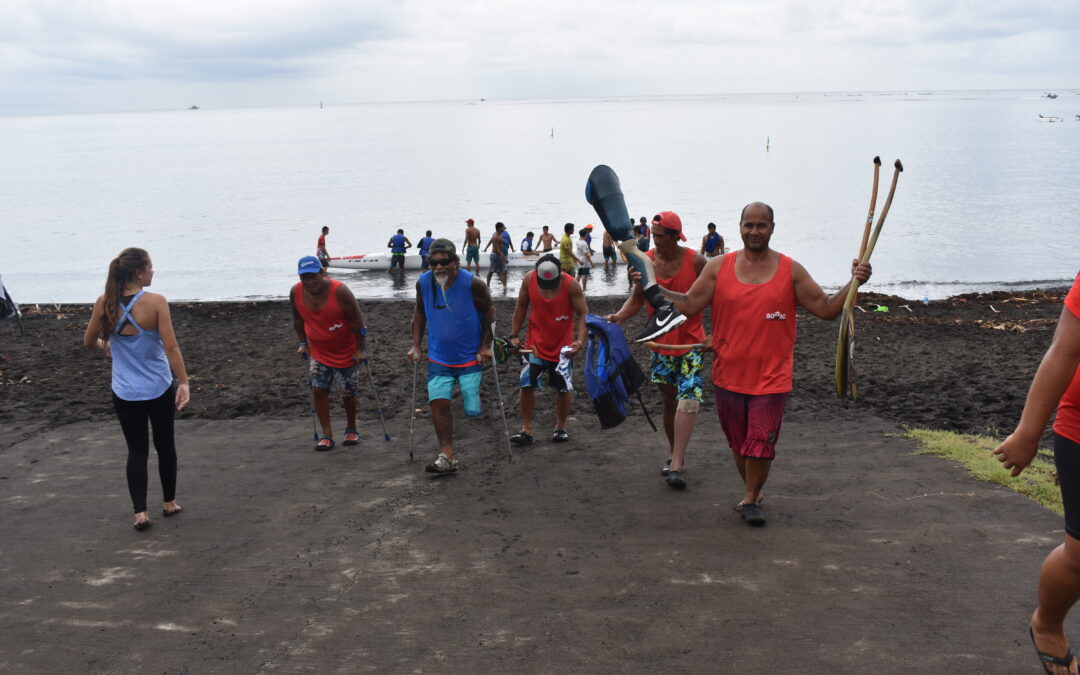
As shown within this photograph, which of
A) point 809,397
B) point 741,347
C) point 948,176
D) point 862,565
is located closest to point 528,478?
point 741,347

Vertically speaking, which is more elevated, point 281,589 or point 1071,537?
point 1071,537

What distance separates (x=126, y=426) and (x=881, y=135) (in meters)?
144

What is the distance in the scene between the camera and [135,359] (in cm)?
560

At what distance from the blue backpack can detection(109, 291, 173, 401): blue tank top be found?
3.30 metres

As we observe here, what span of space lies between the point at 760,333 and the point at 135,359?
4.10 m

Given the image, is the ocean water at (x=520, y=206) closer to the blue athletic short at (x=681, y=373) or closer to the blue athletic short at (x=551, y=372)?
the blue athletic short at (x=551, y=372)

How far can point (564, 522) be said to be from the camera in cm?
564

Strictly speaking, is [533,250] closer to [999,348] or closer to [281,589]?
[999,348]

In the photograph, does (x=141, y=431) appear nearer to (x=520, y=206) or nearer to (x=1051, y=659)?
(x=1051, y=659)

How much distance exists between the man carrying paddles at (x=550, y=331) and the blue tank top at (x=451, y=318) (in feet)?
2.40

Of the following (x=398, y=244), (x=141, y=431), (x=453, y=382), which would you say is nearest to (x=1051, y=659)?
(x=453, y=382)

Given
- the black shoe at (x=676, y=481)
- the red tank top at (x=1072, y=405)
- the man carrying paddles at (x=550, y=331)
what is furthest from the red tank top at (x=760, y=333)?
the man carrying paddles at (x=550, y=331)

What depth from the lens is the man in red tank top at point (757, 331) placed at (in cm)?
525

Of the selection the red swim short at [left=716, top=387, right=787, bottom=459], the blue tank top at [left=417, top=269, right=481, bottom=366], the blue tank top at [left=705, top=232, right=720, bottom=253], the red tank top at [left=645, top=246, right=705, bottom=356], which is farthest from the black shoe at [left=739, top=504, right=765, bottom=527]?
the blue tank top at [left=705, top=232, right=720, bottom=253]
